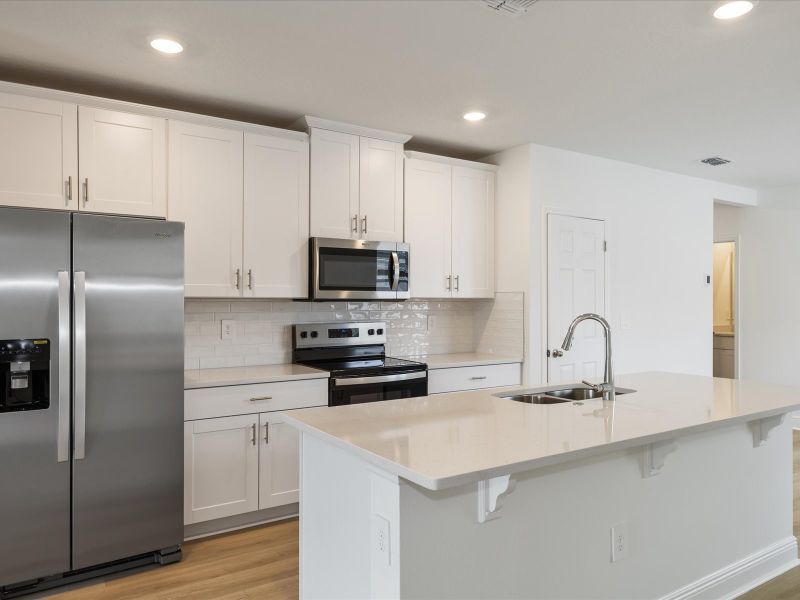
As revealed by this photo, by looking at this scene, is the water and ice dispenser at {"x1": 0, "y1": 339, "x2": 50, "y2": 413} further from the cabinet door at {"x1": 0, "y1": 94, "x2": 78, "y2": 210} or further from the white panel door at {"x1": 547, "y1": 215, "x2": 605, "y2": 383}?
the white panel door at {"x1": 547, "y1": 215, "x2": 605, "y2": 383}

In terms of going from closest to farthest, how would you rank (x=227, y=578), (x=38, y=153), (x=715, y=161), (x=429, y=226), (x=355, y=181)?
(x=227, y=578), (x=38, y=153), (x=355, y=181), (x=429, y=226), (x=715, y=161)

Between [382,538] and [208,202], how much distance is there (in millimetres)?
2345

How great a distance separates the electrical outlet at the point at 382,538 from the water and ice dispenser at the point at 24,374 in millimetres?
1708

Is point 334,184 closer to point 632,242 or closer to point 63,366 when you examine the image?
point 63,366

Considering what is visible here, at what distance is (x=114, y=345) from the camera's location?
108 inches

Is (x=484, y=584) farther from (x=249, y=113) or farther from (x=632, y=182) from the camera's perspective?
(x=632, y=182)

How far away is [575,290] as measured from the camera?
4590 mm

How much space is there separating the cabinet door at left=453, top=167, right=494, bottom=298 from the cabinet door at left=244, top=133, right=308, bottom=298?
1255mm

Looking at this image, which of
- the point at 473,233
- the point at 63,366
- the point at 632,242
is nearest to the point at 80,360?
the point at 63,366

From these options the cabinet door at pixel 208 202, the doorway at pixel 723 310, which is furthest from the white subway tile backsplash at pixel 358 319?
the doorway at pixel 723 310

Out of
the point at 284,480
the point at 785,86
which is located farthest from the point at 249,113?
the point at 785,86

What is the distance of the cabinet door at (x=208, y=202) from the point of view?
3.30 meters

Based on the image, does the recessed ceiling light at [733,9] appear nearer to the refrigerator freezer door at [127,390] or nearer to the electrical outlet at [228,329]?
the refrigerator freezer door at [127,390]

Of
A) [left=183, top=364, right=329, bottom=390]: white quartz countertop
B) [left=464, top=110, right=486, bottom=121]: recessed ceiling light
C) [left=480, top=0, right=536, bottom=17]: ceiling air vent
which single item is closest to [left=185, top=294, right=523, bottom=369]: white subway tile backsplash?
[left=183, top=364, right=329, bottom=390]: white quartz countertop
